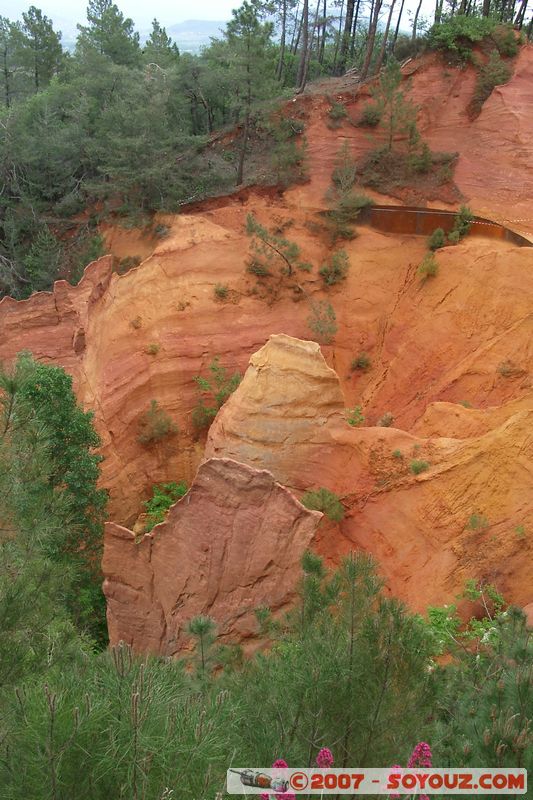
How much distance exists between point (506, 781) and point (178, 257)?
17.4 meters

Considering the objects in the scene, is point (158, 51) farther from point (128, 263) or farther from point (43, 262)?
point (128, 263)

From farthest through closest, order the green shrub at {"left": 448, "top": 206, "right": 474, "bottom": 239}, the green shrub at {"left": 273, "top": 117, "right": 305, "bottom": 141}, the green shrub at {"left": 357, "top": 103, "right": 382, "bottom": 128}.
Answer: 1. the green shrub at {"left": 273, "top": 117, "right": 305, "bottom": 141}
2. the green shrub at {"left": 357, "top": 103, "right": 382, "bottom": 128}
3. the green shrub at {"left": 448, "top": 206, "right": 474, "bottom": 239}

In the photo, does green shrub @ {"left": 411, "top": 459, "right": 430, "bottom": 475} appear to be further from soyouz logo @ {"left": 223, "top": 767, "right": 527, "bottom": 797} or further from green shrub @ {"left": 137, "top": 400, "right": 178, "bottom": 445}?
soyouz logo @ {"left": 223, "top": 767, "right": 527, "bottom": 797}

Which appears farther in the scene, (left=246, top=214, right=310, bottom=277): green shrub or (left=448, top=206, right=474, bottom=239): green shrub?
(left=448, top=206, right=474, bottom=239): green shrub

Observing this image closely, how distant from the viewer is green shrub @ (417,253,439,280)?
19.7 m

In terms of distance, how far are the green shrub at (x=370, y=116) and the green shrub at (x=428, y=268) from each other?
737cm

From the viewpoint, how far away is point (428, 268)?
19.7 metres

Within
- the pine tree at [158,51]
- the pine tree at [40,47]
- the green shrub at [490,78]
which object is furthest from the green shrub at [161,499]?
the pine tree at [40,47]

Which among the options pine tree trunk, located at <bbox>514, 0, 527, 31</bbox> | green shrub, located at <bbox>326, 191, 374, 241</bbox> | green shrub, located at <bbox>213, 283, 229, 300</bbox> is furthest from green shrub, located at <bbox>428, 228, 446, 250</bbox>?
pine tree trunk, located at <bbox>514, 0, 527, 31</bbox>

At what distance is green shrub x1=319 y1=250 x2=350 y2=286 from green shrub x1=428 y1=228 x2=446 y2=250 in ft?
9.10

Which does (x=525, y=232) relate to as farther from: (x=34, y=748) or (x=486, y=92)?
(x=34, y=748)

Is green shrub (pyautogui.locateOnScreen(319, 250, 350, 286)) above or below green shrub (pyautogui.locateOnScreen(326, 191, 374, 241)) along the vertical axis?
below

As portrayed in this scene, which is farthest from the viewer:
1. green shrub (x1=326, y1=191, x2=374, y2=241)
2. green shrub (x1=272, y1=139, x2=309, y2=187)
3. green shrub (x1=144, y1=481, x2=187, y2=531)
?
green shrub (x1=272, y1=139, x2=309, y2=187)

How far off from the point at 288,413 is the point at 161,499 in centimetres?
487
